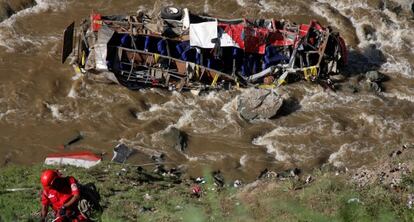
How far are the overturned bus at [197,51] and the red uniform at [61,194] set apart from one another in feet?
30.0

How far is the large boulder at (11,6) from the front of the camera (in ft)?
69.2

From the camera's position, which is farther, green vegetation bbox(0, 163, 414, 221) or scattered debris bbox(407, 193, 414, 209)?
scattered debris bbox(407, 193, 414, 209)

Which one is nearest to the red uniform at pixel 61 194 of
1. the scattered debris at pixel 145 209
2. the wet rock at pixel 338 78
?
the scattered debris at pixel 145 209

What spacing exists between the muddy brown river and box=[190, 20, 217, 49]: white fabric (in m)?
1.55

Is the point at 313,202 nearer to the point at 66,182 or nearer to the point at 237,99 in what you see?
the point at 66,182

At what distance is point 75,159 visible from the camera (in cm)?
1551

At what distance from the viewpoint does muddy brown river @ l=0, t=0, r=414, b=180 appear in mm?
16703

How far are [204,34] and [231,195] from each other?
754 centimetres

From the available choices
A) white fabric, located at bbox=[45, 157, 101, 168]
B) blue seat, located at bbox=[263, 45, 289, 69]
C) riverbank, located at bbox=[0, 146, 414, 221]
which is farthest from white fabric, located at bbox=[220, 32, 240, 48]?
white fabric, located at bbox=[45, 157, 101, 168]

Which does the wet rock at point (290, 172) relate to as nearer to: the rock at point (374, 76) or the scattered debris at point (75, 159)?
the scattered debris at point (75, 159)

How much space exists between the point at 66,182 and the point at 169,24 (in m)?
10.5

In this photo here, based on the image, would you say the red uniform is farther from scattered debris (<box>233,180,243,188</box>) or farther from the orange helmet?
scattered debris (<box>233,180,243,188</box>)

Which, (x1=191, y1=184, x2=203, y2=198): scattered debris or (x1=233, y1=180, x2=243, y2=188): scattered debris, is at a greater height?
(x1=191, y1=184, x2=203, y2=198): scattered debris

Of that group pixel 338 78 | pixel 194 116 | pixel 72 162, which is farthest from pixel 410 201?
pixel 338 78
